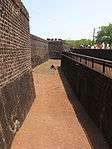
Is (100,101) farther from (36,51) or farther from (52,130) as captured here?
(36,51)

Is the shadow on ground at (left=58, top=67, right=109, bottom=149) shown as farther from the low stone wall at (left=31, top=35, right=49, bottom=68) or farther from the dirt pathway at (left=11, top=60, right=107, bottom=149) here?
the low stone wall at (left=31, top=35, right=49, bottom=68)

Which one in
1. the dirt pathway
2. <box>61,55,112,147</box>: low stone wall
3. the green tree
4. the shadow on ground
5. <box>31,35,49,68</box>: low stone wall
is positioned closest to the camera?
the dirt pathway

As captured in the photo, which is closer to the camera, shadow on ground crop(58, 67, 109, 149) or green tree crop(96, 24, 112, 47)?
shadow on ground crop(58, 67, 109, 149)

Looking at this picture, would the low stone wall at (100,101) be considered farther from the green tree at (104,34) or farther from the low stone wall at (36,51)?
the green tree at (104,34)

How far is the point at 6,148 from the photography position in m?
8.41

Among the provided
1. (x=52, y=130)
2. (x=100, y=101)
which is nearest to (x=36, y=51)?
(x=100, y=101)

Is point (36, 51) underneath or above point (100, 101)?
underneath

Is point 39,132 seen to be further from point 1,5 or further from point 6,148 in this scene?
point 1,5

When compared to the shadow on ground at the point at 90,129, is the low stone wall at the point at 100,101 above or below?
above

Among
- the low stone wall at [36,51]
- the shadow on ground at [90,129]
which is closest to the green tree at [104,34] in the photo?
the low stone wall at [36,51]

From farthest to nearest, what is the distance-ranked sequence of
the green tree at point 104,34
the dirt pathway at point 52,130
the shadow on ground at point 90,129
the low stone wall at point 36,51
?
the green tree at point 104,34 → the low stone wall at point 36,51 → the shadow on ground at point 90,129 → the dirt pathway at point 52,130

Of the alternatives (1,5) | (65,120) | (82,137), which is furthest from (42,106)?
(1,5)

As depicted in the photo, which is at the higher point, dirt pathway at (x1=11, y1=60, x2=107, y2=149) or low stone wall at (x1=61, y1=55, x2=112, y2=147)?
low stone wall at (x1=61, y1=55, x2=112, y2=147)

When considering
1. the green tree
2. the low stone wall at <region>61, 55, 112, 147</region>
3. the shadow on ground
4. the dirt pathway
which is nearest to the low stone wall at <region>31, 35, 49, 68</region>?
the dirt pathway
